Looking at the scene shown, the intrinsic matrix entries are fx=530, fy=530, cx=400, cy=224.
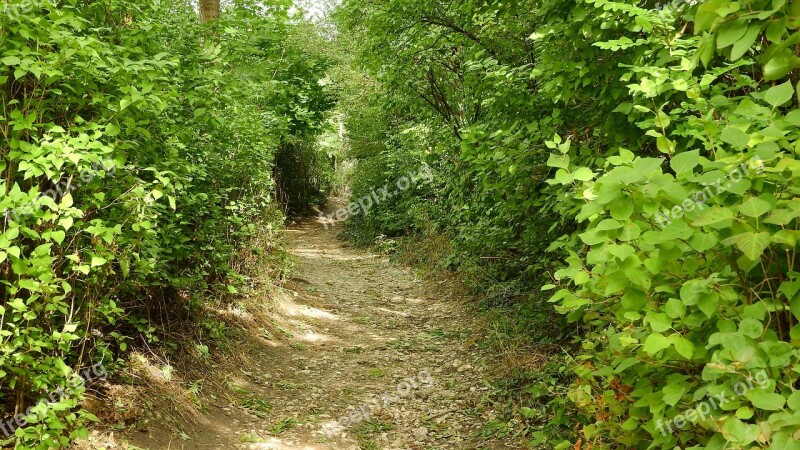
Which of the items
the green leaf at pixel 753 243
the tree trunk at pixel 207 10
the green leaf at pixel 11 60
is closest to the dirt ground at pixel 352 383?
the green leaf at pixel 11 60

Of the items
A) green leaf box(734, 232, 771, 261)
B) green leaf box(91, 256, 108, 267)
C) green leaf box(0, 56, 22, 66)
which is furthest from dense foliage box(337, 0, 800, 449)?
green leaf box(0, 56, 22, 66)

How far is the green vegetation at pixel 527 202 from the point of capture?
1819mm

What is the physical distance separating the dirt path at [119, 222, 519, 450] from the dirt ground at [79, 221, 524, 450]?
0.01 m

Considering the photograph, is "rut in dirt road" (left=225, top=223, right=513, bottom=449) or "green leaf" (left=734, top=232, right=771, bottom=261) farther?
"rut in dirt road" (left=225, top=223, right=513, bottom=449)

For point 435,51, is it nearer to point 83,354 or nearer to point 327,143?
point 83,354

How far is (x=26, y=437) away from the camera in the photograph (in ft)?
9.95

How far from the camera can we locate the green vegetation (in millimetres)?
1819

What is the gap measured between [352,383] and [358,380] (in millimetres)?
119

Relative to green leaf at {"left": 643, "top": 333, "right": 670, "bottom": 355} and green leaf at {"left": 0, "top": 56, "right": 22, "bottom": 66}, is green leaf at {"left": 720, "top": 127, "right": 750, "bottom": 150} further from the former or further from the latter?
green leaf at {"left": 0, "top": 56, "right": 22, "bottom": 66}

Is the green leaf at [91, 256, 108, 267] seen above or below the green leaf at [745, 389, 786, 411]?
above

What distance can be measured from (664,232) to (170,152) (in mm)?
3966

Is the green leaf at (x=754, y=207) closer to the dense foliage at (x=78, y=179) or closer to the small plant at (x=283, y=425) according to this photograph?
the dense foliage at (x=78, y=179)

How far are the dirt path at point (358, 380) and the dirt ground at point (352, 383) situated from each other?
1 centimetres

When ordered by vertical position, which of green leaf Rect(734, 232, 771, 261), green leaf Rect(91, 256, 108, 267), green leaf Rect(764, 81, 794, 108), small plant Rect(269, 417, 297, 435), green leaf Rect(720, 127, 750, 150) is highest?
green leaf Rect(764, 81, 794, 108)
